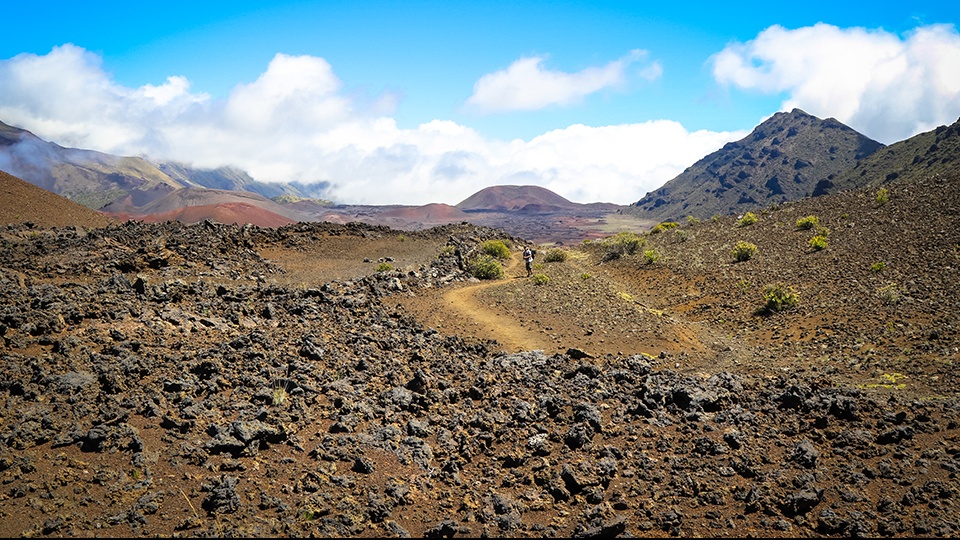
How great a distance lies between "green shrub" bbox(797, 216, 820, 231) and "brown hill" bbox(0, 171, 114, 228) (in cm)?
3722

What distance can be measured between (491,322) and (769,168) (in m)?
110

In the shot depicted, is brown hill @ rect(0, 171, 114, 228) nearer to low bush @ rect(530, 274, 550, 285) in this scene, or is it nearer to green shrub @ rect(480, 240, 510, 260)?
green shrub @ rect(480, 240, 510, 260)

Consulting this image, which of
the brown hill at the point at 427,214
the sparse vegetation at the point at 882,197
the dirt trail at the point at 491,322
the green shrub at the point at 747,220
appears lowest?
the dirt trail at the point at 491,322

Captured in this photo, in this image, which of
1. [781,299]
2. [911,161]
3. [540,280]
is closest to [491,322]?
[540,280]

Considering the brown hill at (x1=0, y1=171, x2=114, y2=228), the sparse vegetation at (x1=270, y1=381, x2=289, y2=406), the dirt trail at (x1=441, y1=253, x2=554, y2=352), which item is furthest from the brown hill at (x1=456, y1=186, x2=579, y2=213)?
the sparse vegetation at (x1=270, y1=381, x2=289, y2=406)

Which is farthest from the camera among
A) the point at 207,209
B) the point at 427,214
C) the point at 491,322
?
the point at 427,214

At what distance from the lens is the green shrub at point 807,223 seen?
74.5 ft

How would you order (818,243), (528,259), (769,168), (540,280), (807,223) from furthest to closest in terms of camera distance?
(769,168) < (807,223) < (528,259) < (818,243) < (540,280)

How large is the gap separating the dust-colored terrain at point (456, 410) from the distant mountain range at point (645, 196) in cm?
5211

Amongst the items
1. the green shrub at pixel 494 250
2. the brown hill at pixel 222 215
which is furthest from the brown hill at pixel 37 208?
the brown hill at pixel 222 215

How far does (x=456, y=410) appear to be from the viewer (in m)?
8.60

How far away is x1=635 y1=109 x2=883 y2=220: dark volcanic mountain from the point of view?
95312 mm

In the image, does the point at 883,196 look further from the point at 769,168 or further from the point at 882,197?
the point at 769,168

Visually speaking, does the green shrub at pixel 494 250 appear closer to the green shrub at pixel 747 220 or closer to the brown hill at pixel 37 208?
the green shrub at pixel 747 220
